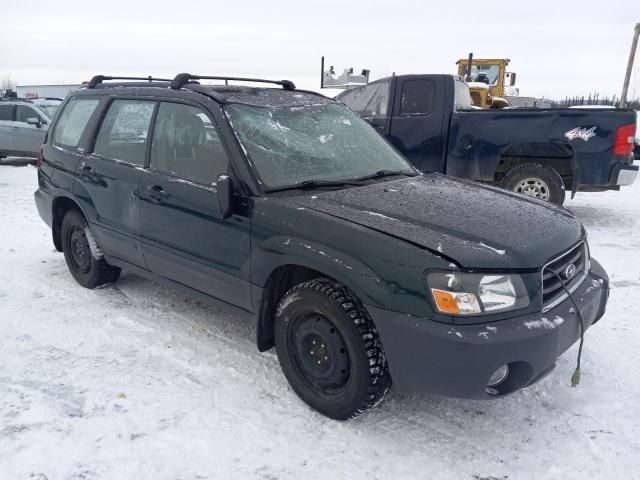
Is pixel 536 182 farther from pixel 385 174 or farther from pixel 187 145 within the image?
pixel 187 145

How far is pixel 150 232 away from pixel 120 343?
802 mm

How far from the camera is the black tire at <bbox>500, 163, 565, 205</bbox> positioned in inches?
276

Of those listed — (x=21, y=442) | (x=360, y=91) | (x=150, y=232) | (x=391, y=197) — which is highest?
(x=360, y=91)

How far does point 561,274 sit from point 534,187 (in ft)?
15.7

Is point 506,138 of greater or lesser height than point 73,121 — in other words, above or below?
below

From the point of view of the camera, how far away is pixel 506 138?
7.21 meters

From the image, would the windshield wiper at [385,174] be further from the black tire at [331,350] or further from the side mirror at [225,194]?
the black tire at [331,350]

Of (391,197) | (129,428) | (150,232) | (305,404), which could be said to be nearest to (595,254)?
(391,197)

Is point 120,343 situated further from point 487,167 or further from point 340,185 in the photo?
point 487,167

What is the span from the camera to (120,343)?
3.71 metres

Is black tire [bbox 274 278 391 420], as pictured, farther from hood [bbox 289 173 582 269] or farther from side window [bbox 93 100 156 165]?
side window [bbox 93 100 156 165]

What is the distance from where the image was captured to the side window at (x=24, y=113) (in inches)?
522

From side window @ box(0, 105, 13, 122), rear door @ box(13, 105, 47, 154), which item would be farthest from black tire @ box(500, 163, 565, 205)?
side window @ box(0, 105, 13, 122)

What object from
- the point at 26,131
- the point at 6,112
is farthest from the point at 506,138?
the point at 6,112
